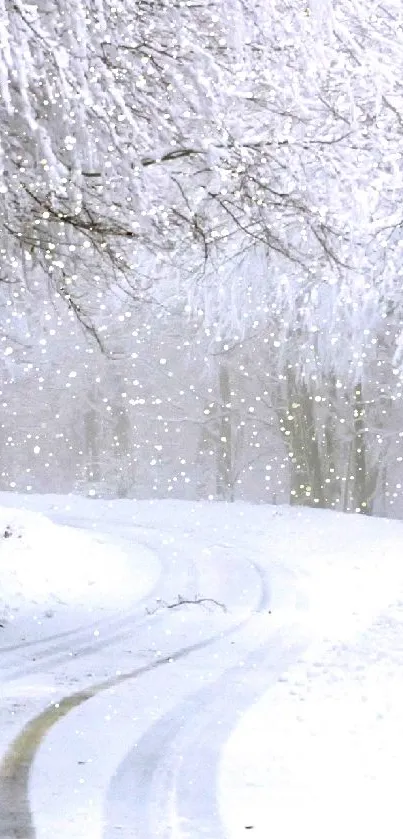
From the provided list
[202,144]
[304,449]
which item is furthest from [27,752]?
[304,449]

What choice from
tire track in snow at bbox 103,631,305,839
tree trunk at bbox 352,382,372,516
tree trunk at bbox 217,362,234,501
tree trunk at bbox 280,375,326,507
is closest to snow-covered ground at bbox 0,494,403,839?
tire track in snow at bbox 103,631,305,839

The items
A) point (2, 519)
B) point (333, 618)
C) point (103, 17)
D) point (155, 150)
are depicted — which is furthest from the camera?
point (2, 519)

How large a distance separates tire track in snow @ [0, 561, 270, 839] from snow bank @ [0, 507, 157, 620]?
362 cm

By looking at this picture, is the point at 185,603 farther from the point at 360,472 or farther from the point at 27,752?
the point at 360,472

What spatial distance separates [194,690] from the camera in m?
9.34

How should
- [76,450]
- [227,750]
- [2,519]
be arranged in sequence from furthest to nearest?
1. [76,450]
2. [2,519]
3. [227,750]

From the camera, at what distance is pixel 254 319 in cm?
2495

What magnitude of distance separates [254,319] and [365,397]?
10590 mm

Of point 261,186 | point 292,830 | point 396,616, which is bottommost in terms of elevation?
point 292,830

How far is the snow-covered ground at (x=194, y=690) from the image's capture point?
606cm

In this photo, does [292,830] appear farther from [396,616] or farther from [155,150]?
[396,616]

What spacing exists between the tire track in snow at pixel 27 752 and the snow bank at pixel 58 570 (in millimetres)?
3615

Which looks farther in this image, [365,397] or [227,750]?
[365,397]

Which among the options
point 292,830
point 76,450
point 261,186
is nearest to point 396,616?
point 261,186
